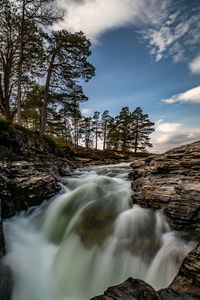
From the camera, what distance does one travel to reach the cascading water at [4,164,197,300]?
3.12 meters

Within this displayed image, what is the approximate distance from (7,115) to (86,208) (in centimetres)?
1273

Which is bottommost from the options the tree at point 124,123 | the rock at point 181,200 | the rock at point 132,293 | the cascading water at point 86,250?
the cascading water at point 86,250

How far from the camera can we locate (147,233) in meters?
3.95

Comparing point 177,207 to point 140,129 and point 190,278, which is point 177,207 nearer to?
point 190,278

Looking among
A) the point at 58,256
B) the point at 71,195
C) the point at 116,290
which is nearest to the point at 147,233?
the point at 116,290

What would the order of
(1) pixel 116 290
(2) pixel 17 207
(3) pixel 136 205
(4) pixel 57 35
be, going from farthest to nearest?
(4) pixel 57 35
(3) pixel 136 205
(2) pixel 17 207
(1) pixel 116 290

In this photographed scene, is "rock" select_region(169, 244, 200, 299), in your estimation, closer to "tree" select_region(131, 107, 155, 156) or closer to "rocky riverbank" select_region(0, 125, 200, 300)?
"rocky riverbank" select_region(0, 125, 200, 300)

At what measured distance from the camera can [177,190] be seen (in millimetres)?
4523

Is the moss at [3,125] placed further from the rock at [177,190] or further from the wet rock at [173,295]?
the wet rock at [173,295]

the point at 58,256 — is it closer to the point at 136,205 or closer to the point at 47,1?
the point at 136,205

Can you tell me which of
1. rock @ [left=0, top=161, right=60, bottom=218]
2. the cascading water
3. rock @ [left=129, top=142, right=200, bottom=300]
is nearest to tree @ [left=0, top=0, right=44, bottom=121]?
rock @ [left=0, top=161, right=60, bottom=218]

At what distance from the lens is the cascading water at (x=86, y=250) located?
10.2ft

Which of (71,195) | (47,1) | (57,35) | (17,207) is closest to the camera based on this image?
(17,207)

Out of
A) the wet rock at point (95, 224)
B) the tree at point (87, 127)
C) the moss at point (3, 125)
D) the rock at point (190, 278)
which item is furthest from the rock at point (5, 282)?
the tree at point (87, 127)
